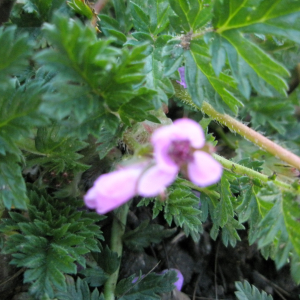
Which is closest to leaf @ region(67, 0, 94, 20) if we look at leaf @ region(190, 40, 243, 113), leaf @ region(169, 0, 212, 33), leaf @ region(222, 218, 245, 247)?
leaf @ region(169, 0, 212, 33)

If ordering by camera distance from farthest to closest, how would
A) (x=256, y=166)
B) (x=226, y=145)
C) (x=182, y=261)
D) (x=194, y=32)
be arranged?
(x=226, y=145) → (x=182, y=261) → (x=256, y=166) → (x=194, y=32)

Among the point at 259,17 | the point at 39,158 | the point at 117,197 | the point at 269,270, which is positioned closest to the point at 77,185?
the point at 39,158

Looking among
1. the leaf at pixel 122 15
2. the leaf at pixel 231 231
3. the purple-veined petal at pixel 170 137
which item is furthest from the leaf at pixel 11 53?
the leaf at pixel 231 231

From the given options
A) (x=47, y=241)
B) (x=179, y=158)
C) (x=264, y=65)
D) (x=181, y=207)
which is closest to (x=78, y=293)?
(x=47, y=241)

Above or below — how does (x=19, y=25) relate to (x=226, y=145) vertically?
above

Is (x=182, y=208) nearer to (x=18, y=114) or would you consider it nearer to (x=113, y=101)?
(x=113, y=101)

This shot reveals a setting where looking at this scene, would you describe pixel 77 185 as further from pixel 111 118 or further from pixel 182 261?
pixel 182 261
